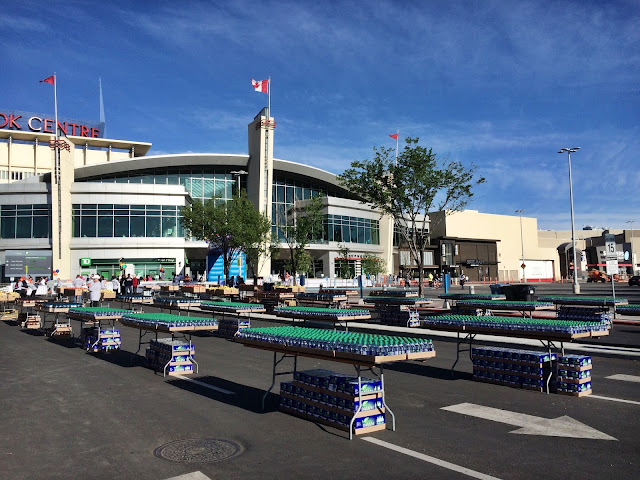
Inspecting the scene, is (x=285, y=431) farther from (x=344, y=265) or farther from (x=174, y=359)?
(x=344, y=265)

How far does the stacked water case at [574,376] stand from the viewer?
894 centimetres

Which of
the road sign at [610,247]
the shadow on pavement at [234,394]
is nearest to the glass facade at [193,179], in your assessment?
the road sign at [610,247]

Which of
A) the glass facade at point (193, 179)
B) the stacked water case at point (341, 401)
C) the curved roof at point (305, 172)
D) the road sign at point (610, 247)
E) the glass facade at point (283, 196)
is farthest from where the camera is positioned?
the glass facade at point (283, 196)

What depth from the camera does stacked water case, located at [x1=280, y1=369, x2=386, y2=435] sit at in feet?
22.6

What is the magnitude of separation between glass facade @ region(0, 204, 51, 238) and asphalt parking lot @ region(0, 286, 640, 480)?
57135 millimetres

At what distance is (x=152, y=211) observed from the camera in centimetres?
6397

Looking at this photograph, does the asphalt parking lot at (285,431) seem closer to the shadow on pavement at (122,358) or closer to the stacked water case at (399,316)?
the shadow on pavement at (122,358)

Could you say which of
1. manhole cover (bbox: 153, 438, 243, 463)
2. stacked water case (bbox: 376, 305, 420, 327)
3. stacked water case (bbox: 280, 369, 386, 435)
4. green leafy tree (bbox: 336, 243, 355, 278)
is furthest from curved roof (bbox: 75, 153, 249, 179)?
manhole cover (bbox: 153, 438, 243, 463)

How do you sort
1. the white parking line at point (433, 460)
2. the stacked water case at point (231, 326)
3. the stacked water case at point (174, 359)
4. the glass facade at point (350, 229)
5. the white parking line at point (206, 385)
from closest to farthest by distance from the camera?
the white parking line at point (433, 460)
the white parking line at point (206, 385)
the stacked water case at point (174, 359)
the stacked water case at point (231, 326)
the glass facade at point (350, 229)

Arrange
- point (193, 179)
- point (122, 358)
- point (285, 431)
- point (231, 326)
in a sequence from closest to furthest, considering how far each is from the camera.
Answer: point (285, 431), point (122, 358), point (231, 326), point (193, 179)

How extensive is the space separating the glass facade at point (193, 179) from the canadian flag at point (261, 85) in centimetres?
1558

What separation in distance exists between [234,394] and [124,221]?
58.4m

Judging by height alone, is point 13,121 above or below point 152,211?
above

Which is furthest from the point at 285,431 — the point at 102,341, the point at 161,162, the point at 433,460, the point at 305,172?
the point at 305,172
